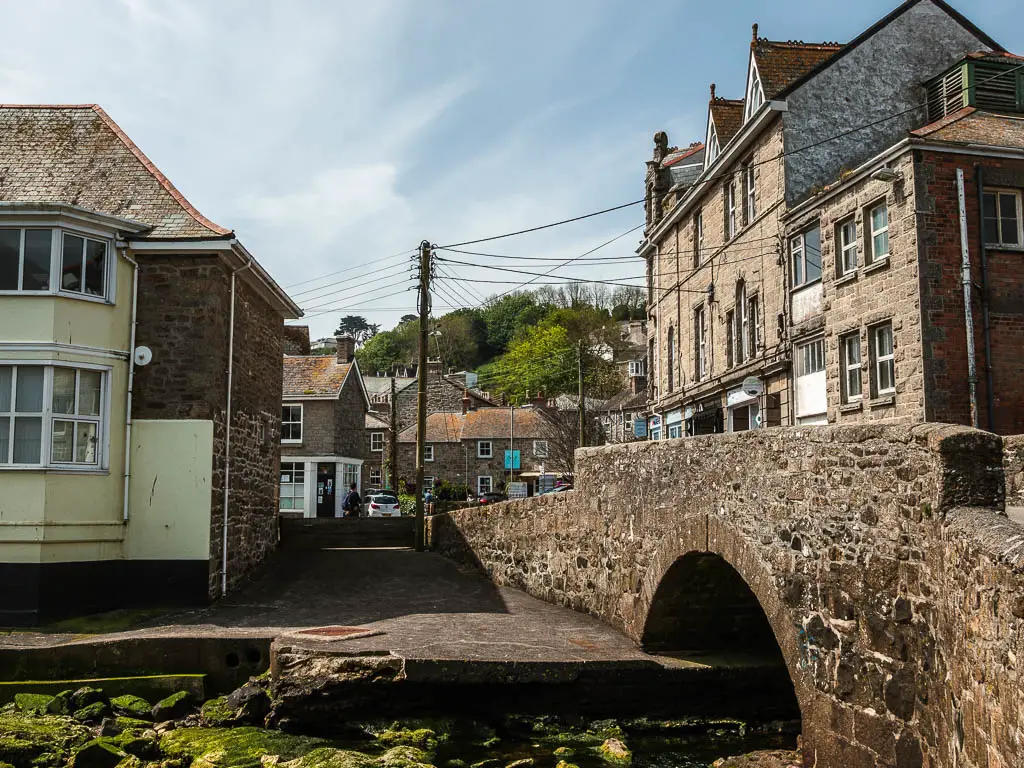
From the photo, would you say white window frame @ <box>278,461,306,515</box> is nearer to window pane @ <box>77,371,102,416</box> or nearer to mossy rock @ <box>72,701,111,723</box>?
window pane @ <box>77,371,102,416</box>

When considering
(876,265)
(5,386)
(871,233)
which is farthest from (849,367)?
(5,386)

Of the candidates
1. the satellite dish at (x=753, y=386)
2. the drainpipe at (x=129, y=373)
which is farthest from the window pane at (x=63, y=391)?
the satellite dish at (x=753, y=386)

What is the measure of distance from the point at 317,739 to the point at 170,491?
6.39 metres

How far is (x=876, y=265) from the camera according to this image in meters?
17.7

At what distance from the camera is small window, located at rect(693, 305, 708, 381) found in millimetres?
Answer: 27234

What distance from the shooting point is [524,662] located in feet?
35.7

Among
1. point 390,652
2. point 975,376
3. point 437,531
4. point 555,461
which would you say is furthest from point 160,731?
point 555,461

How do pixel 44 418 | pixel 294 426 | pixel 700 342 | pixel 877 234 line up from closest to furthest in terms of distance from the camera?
1. pixel 44 418
2. pixel 877 234
3. pixel 700 342
4. pixel 294 426

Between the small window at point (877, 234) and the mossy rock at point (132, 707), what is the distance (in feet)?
47.4

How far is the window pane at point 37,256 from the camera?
14.5m

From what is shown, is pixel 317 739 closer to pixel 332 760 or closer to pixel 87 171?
pixel 332 760

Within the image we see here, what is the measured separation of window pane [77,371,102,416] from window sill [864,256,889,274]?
1397cm

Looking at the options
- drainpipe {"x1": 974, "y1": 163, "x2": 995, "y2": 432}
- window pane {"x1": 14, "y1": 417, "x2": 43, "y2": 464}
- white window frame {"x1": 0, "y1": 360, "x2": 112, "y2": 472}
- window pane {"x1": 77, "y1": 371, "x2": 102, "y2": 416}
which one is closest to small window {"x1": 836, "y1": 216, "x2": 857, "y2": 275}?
drainpipe {"x1": 974, "y1": 163, "x2": 995, "y2": 432}

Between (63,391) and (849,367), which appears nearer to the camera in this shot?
(63,391)
